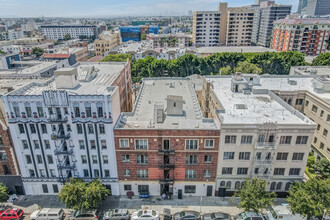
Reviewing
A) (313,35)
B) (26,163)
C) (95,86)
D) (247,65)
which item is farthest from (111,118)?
(313,35)

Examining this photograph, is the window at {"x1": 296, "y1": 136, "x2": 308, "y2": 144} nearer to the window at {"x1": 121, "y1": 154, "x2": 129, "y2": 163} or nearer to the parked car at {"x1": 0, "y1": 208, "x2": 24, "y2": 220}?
the window at {"x1": 121, "y1": 154, "x2": 129, "y2": 163}

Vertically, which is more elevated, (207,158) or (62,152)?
(62,152)

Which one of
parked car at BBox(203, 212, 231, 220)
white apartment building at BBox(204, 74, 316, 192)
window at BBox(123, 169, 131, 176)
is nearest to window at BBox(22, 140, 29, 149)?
window at BBox(123, 169, 131, 176)

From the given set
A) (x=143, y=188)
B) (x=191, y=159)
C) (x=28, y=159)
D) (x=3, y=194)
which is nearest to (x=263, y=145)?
(x=191, y=159)

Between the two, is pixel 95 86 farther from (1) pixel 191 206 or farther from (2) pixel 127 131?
(1) pixel 191 206

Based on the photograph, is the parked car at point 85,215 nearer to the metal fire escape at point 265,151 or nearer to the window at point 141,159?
the window at point 141,159

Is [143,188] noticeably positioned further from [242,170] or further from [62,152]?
[242,170]
